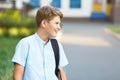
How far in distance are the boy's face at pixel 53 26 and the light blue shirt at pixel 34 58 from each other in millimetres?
103

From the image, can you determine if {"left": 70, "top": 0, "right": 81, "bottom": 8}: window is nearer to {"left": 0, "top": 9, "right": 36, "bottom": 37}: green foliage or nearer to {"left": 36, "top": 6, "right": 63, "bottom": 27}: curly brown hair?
{"left": 0, "top": 9, "right": 36, "bottom": 37}: green foliage

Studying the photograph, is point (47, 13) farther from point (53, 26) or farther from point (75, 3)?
point (75, 3)

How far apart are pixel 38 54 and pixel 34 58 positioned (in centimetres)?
5

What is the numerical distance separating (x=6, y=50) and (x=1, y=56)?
4.10 feet

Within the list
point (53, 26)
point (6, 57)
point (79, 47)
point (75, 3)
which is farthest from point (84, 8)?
point (53, 26)

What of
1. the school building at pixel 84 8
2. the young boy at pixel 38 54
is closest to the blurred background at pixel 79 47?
the school building at pixel 84 8

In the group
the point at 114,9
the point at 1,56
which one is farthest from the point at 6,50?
the point at 114,9

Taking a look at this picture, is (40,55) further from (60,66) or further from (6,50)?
(6,50)

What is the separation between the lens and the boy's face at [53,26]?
3891mm

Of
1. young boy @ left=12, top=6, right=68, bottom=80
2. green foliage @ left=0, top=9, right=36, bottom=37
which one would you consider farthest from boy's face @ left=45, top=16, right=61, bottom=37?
green foliage @ left=0, top=9, right=36, bottom=37

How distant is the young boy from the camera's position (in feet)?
12.7

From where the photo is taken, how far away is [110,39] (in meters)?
19.7

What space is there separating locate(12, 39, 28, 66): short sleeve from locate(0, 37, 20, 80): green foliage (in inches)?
177

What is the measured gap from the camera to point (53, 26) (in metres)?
3.91
